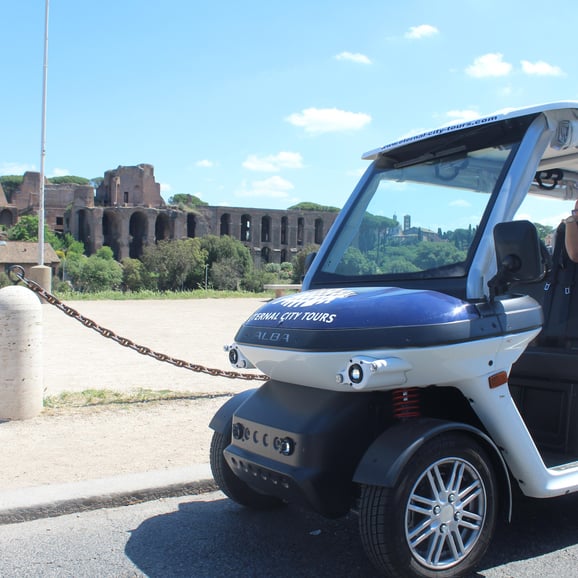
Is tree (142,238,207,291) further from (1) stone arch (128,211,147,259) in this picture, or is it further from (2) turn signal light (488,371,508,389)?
(2) turn signal light (488,371,508,389)

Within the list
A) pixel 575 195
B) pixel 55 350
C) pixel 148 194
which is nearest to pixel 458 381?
pixel 575 195

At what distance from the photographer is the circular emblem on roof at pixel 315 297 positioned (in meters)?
3.72

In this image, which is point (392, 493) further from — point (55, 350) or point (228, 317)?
point (228, 317)

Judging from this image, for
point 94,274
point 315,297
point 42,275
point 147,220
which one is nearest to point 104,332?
point 315,297

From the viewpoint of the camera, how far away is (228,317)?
21703mm

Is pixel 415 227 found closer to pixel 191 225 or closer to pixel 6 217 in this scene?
pixel 191 225

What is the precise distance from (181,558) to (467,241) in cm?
246

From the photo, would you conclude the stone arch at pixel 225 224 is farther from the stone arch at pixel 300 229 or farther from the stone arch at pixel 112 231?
the stone arch at pixel 112 231

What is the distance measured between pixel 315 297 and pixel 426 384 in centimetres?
83

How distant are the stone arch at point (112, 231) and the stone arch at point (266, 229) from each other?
2641cm

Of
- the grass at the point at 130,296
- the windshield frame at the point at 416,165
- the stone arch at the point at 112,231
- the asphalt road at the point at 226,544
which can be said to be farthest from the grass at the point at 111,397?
the stone arch at the point at 112,231

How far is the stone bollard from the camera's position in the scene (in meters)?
6.59

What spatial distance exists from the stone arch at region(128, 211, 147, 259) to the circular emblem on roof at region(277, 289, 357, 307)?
383 ft

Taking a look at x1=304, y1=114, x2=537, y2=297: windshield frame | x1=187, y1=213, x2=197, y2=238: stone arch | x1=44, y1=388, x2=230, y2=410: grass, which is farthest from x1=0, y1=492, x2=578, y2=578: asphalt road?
x1=187, y1=213, x2=197, y2=238: stone arch
